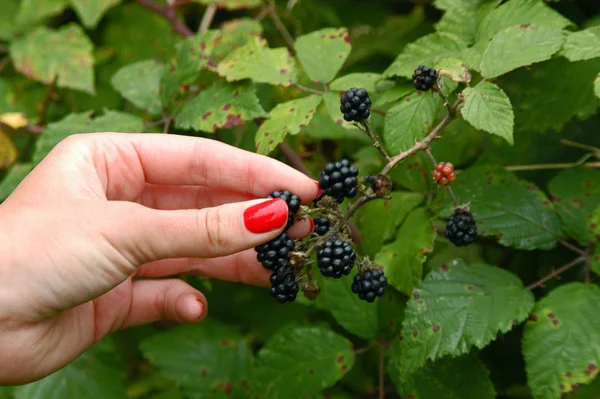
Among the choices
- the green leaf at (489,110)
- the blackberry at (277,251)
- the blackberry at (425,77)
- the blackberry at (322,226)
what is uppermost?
the blackberry at (425,77)

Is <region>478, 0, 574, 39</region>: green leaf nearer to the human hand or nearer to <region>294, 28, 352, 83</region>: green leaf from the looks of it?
<region>294, 28, 352, 83</region>: green leaf

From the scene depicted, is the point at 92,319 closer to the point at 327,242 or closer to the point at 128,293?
the point at 128,293

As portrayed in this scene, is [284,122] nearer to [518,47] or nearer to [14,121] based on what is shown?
[518,47]

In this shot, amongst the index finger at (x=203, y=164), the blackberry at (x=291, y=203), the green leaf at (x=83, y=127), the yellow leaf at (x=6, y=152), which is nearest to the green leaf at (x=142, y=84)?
the green leaf at (x=83, y=127)

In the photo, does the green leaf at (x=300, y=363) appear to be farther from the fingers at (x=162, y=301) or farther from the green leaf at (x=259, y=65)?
the green leaf at (x=259, y=65)

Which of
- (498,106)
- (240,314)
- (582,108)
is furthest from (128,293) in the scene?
(582,108)

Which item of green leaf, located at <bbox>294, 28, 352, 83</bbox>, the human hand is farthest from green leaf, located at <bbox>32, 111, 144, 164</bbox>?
green leaf, located at <bbox>294, 28, 352, 83</bbox>

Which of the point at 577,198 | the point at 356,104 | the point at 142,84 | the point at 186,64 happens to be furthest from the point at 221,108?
the point at 577,198
